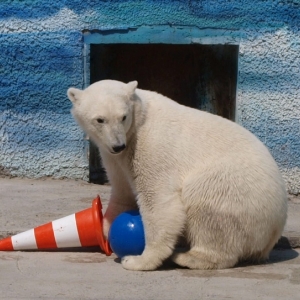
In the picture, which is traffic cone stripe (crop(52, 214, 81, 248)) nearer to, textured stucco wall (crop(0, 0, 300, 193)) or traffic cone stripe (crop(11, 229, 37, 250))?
traffic cone stripe (crop(11, 229, 37, 250))

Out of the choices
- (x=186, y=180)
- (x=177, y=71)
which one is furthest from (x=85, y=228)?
(x=177, y=71)

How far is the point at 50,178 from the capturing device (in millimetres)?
7387

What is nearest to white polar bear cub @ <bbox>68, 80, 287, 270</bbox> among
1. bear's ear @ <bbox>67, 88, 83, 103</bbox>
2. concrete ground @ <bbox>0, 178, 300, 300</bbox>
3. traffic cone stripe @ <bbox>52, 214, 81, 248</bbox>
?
bear's ear @ <bbox>67, 88, 83, 103</bbox>

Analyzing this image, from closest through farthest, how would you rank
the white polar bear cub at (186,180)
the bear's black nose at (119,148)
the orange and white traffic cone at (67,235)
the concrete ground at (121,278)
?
1. the concrete ground at (121,278)
2. the bear's black nose at (119,148)
3. the white polar bear cub at (186,180)
4. the orange and white traffic cone at (67,235)

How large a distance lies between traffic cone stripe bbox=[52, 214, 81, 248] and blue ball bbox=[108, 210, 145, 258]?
0.35 metres

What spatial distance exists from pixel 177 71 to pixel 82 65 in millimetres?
1391

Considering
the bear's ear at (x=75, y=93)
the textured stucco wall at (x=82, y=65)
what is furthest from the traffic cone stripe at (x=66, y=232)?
the textured stucco wall at (x=82, y=65)

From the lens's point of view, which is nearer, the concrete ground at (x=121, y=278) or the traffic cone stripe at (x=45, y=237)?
the concrete ground at (x=121, y=278)

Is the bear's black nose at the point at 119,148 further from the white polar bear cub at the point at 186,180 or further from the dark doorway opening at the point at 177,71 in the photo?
the dark doorway opening at the point at 177,71

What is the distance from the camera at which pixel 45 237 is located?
516cm

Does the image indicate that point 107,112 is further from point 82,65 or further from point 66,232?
point 82,65

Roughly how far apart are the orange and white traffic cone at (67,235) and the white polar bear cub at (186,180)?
0.40 metres

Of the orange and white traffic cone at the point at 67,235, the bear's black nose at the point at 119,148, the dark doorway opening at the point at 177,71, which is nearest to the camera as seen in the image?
the bear's black nose at the point at 119,148

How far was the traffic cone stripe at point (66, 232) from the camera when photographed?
16.8ft
